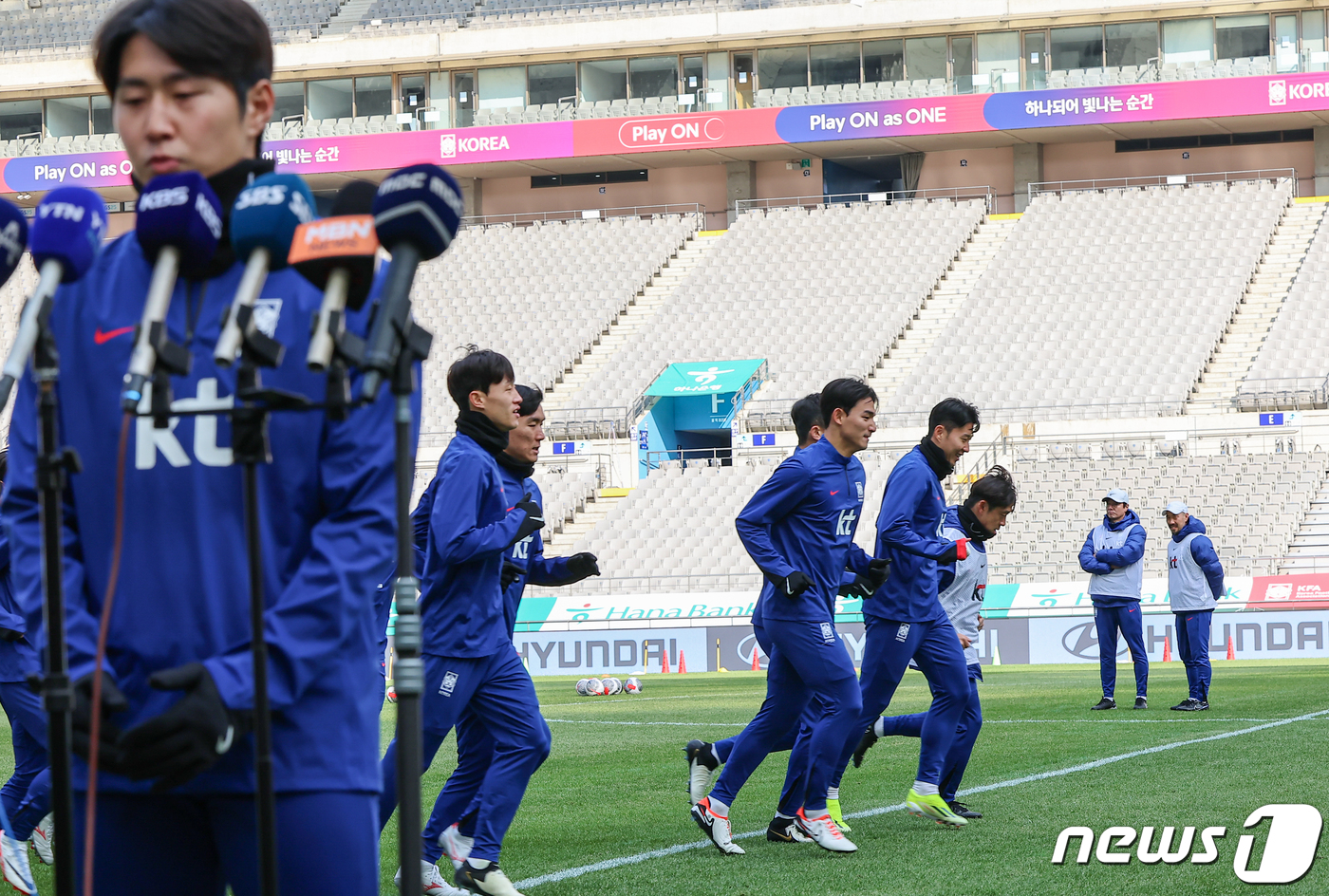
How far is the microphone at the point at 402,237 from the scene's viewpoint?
2320 millimetres

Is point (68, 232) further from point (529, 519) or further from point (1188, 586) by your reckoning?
point (1188, 586)

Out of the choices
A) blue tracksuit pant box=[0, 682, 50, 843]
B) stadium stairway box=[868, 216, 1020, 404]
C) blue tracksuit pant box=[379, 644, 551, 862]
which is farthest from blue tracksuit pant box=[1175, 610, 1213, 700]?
stadium stairway box=[868, 216, 1020, 404]

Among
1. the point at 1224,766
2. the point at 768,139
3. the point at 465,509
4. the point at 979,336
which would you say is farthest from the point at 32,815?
the point at 768,139

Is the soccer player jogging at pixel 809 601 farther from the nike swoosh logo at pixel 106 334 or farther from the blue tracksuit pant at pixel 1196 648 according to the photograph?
the blue tracksuit pant at pixel 1196 648

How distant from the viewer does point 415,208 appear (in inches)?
93.0

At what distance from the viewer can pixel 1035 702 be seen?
53.0ft

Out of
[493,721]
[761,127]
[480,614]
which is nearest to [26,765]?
[493,721]

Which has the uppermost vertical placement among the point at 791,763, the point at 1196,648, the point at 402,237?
the point at 402,237

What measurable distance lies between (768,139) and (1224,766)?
1363 inches

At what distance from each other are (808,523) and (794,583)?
436 mm

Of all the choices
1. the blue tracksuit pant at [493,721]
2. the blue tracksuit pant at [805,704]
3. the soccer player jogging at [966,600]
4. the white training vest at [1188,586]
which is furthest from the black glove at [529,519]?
the white training vest at [1188,586]

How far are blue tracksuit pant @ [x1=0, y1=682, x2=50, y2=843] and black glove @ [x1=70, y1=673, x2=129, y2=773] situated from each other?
4.75 meters

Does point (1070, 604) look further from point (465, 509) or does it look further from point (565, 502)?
point (465, 509)

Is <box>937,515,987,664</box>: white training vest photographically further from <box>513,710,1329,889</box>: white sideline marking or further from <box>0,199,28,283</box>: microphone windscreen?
<box>0,199,28,283</box>: microphone windscreen
